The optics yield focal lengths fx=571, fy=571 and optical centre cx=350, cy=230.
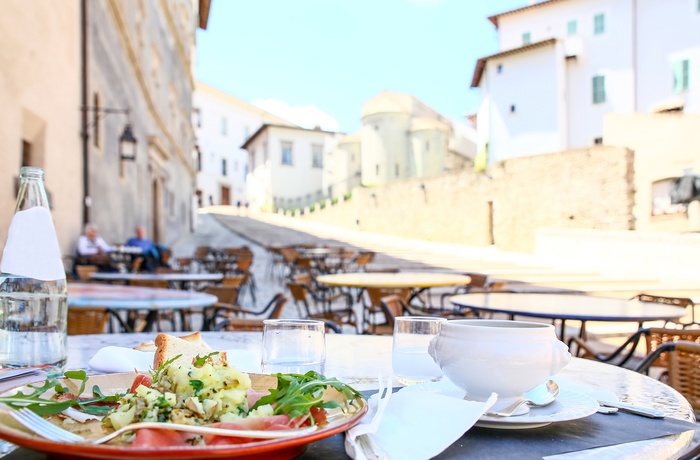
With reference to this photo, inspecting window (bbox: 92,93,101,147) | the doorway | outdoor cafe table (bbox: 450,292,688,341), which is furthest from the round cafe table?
the doorway

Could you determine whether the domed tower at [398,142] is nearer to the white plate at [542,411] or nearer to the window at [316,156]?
the window at [316,156]

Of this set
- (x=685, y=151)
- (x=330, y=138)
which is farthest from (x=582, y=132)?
(x=330, y=138)

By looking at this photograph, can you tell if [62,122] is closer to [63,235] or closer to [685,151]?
[63,235]

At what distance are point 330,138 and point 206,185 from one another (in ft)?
32.8

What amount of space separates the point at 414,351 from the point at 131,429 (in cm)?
60

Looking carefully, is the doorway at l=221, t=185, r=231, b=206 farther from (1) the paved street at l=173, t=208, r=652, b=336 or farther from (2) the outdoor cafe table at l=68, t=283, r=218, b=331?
(2) the outdoor cafe table at l=68, t=283, r=218, b=331

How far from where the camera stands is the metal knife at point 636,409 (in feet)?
2.89

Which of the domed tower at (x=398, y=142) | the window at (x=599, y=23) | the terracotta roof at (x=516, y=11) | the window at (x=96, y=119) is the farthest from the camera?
the domed tower at (x=398, y=142)

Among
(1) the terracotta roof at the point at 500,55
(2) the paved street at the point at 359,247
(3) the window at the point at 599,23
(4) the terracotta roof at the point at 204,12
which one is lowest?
(2) the paved street at the point at 359,247

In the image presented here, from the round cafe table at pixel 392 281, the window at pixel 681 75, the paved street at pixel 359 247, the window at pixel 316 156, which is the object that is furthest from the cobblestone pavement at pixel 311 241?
the window at pixel 316 156

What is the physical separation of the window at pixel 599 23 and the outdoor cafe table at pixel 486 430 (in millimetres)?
26493

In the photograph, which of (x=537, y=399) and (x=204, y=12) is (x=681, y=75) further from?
(x=537, y=399)

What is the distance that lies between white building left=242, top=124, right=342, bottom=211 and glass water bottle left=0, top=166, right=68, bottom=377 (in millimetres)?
35951

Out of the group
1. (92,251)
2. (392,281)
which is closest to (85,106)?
(92,251)
